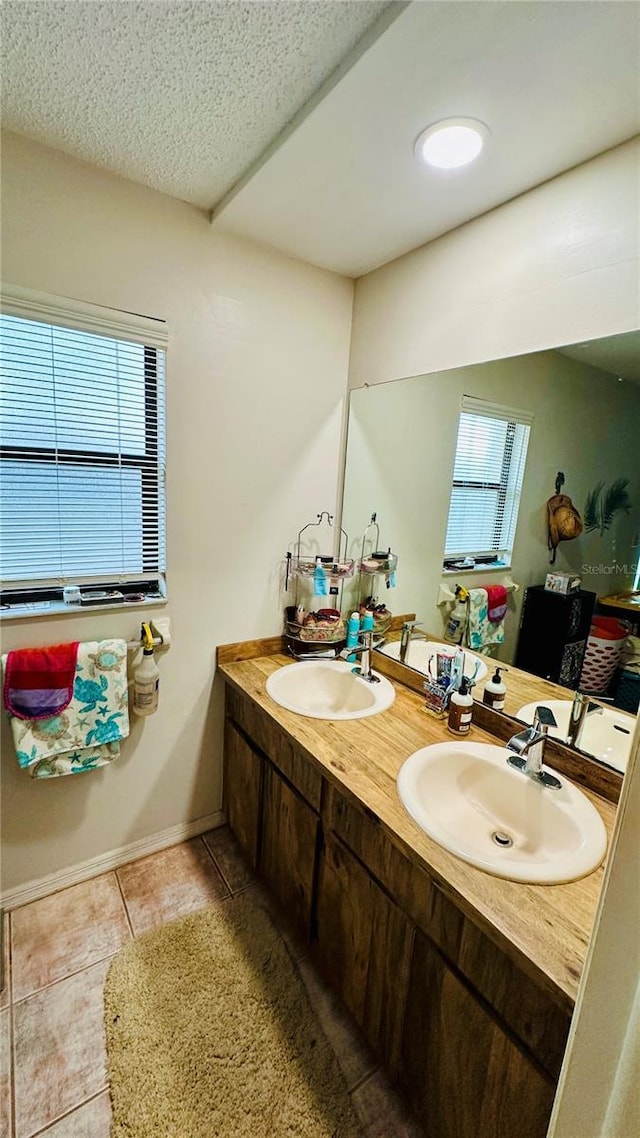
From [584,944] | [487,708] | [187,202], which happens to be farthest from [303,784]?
[187,202]

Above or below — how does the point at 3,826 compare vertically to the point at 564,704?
below

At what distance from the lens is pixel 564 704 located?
1.29 m

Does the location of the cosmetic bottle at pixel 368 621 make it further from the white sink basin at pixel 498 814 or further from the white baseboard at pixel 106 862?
the white baseboard at pixel 106 862

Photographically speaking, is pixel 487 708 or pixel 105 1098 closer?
pixel 105 1098

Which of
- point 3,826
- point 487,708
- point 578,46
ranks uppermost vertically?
point 578,46

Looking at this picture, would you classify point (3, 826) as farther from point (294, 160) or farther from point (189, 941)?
point (294, 160)

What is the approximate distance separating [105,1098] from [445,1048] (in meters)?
0.90

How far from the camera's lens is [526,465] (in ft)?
4.50

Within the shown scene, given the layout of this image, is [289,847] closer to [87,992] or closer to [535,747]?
[87,992]

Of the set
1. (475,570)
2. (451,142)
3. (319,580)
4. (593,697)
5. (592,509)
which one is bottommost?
(593,697)

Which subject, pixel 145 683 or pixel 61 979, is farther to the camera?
pixel 145 683

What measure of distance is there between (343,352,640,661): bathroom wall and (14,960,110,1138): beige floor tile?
1.63 m

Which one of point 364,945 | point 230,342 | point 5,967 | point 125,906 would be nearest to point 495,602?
point 364,945

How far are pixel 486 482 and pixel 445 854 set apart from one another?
1.13 m
